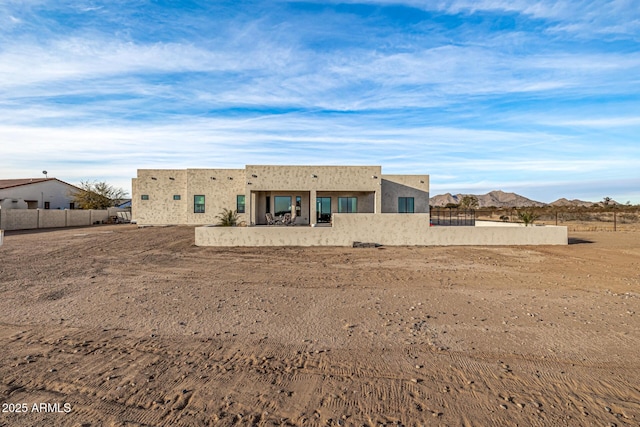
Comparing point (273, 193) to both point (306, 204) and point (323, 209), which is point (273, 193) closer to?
point (306, 204)

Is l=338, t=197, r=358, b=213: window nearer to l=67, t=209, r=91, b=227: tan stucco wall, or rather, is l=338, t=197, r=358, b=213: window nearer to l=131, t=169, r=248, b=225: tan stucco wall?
l=131, t=169, r=248, b=225: tan stucco wall

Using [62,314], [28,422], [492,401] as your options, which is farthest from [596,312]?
[62,314]

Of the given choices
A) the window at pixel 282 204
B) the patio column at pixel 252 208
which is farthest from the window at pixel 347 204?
the patio column at pixel 252 208

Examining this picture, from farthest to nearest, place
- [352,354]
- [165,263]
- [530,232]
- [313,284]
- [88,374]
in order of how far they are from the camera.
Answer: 1. [530,232]
2. [165,263]
3. [313,284]
4. [352,354]
5. [88,374]

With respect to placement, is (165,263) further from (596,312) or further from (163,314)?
(596,312)

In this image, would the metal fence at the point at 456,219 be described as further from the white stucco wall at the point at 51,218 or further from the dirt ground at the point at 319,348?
the white stucco wall at the point at 51,218

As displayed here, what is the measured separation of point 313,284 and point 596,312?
552 cm

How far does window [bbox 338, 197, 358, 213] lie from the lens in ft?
83.6

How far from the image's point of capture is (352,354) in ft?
15.1

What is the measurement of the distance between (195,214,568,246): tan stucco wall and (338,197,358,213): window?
8.96 m

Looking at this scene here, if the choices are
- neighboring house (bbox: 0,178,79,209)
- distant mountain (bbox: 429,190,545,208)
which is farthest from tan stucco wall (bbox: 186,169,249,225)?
distant mountain (bbox: 429,190,545,208)

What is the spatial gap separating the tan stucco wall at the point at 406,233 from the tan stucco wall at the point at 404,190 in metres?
9.18

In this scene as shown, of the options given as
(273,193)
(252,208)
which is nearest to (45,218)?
(252,208)

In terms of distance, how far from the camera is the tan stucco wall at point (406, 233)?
16.3 meters
